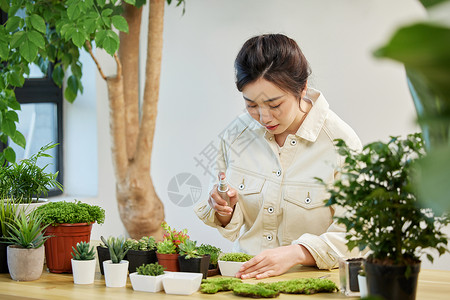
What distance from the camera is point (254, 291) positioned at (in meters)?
1.77

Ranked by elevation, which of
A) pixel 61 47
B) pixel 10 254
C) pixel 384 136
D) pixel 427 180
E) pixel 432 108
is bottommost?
pixel 10 254

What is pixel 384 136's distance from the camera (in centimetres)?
414

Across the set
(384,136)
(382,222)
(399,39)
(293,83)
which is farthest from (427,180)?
(384,136)

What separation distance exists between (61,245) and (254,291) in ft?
2.62

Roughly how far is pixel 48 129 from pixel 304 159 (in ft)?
8.93

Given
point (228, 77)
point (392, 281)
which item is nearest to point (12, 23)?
point (228, 77)

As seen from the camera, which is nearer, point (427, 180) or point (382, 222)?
point (427, 180)

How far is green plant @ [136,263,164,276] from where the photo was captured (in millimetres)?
1888

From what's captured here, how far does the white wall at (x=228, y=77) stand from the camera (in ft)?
13.6

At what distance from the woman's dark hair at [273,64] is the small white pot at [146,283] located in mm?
1023

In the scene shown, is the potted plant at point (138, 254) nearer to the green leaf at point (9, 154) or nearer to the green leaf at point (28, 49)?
the green leaf at point (28, 49)

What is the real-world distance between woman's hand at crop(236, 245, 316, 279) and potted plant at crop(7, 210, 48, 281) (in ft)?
2.31

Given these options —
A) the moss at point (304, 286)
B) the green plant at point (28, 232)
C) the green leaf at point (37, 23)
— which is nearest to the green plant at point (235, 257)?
the moss at point (304, 286)

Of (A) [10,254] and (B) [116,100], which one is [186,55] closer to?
(B) [116,100]
